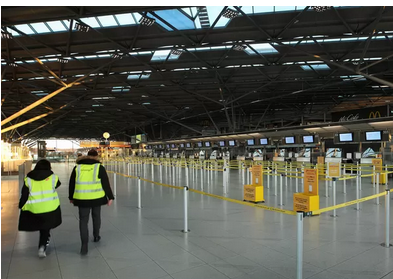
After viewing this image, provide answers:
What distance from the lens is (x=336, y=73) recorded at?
1020 inches

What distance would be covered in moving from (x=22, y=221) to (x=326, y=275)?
5.01 metres

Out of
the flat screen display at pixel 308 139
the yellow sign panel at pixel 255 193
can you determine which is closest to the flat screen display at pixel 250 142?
the flat screen display at pixel 308 139

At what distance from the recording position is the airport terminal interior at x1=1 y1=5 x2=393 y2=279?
5.07 meters

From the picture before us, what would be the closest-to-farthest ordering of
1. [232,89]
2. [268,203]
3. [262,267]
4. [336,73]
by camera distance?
[262,267] < [268,203] < [336,73] < [232,89]

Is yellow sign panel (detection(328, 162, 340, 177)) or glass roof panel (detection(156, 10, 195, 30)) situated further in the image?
glass roof panel (detection(156, 10, 195, 30))

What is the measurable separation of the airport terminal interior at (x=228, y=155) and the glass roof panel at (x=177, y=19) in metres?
0.06

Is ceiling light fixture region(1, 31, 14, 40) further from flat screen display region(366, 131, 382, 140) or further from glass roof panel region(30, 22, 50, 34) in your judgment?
flat screen display region(366, 131, 382, 140)

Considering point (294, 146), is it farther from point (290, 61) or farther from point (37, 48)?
point (37, 48)

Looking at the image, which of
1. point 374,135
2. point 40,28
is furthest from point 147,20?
point 374,135

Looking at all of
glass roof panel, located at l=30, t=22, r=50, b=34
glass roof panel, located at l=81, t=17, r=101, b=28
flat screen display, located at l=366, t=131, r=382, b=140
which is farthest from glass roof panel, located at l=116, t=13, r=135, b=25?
flat screen display, located at l=366, t=131, r=382, b=140

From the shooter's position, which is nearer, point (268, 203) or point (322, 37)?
point (268, 203)

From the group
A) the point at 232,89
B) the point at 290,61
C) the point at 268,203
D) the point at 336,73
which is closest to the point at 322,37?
the point at 290,61

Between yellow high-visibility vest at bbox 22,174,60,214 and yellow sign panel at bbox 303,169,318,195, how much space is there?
674cm

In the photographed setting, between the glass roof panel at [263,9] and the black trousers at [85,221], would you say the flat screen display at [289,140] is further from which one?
the black trousers at [85,221]
